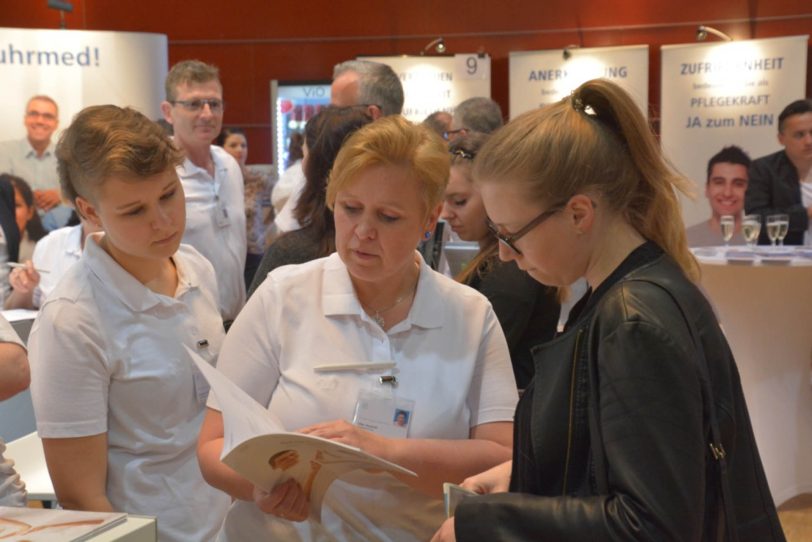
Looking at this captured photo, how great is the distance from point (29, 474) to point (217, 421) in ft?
4.27

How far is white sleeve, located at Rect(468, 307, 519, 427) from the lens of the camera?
1.81 meters

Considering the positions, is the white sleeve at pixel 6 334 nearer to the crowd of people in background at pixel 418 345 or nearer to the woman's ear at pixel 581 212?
the crowd of people in background at pixel 418 345

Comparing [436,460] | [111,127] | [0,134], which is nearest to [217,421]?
[436,460]

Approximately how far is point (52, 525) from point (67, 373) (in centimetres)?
51

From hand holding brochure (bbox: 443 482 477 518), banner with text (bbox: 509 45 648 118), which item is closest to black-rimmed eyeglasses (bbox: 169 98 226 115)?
hand holding brochure (bbox: 443 482 477 518)

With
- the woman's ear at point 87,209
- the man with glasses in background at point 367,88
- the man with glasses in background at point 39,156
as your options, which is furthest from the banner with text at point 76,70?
the woman's ear at point 87,209

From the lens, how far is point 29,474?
9.07 ft

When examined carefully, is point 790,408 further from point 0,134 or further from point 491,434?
point 0,134

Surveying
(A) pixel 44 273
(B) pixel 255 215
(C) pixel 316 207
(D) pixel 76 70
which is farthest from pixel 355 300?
(D) pixel 76 70

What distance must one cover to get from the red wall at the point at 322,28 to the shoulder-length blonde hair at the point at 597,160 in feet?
29.1

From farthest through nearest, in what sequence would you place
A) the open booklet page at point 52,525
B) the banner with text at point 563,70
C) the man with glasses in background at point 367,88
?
the banner with text at point 563,70
the man with glasses in background at point 367,88
the open booklet page at point 52,525

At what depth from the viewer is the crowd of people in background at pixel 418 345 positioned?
1202mm

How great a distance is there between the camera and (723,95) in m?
8.74

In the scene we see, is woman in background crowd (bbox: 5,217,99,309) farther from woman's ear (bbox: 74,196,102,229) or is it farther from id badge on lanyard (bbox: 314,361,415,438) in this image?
id badge on lanyard (bbox: 314,361,415,438)
